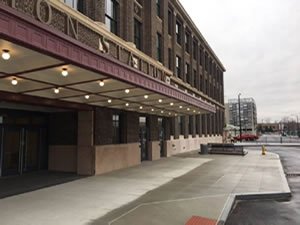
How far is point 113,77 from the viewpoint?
9.12 meters

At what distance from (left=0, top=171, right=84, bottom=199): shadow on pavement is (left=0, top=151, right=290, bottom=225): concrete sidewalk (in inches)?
24.3

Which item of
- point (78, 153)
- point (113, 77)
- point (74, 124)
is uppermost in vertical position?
point (113, 77)

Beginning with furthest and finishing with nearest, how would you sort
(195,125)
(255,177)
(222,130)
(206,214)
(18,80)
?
(222,130) → (195,125) → (255,177) → (18,80) → (206,214)

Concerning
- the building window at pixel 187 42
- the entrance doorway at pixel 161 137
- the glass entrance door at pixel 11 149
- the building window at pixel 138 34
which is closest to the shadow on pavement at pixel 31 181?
the glass entrance door at pixel 11 149

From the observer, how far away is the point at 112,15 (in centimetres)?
1847

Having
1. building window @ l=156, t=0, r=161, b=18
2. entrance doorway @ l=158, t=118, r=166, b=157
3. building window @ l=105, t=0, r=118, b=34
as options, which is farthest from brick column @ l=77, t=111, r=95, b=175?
building window @ l=156, t=0, r=161, b=18

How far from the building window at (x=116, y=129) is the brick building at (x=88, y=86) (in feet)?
0.18

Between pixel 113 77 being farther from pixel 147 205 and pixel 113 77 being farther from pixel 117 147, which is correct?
pixel 117 147

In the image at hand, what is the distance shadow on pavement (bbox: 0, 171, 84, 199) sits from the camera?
1065 centimetres

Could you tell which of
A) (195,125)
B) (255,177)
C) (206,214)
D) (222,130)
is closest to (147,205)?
(206,214)

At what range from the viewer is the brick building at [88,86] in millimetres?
7180

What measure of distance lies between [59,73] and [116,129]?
9158 millimetres

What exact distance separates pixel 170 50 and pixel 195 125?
10410mm

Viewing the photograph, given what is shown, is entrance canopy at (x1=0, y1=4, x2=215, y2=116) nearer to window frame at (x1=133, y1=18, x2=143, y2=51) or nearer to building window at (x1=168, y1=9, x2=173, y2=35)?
window frame at (x1=133, y1=18, x2=143, y2=51)
